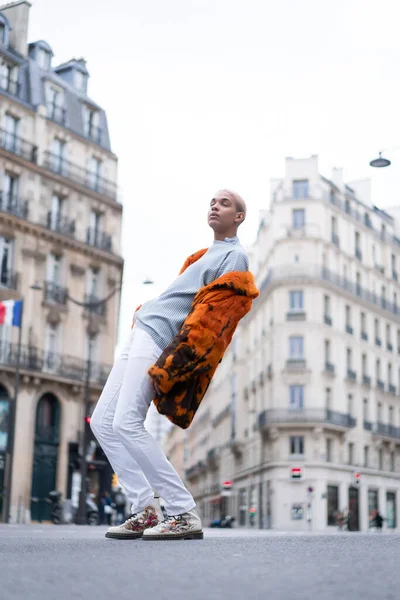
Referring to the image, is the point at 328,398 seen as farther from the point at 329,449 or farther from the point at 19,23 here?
the point at 19,23

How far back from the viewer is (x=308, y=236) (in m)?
62.0

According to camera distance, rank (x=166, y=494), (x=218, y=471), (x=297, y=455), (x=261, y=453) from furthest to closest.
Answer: (x=218, y=471) < (x=261, y=453) < (x=297, y=455) < (x=166, y=494)

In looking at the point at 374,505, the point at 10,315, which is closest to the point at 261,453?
the point at 374,505

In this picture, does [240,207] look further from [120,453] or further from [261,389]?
[261,389]

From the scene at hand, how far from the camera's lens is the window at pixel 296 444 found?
58.6 meters

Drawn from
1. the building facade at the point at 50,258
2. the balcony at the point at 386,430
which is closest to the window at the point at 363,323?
the balcony at the point at 386,430

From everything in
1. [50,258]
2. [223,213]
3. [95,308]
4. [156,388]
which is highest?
[50,258]

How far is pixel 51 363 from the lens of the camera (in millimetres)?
38969

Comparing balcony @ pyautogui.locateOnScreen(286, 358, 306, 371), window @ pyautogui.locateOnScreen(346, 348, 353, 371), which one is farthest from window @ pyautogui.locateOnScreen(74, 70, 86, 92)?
window @ pyautogui.locateOnScreen(346, 348, 353, 371)

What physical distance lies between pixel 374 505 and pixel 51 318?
32161 mm

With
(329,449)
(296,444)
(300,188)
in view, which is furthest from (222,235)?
(300,188)

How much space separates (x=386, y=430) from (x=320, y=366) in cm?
899

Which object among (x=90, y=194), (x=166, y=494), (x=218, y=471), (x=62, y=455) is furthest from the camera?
(x=218, y=471)

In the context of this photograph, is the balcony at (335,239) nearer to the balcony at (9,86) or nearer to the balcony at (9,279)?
the balcony at (9,86)
